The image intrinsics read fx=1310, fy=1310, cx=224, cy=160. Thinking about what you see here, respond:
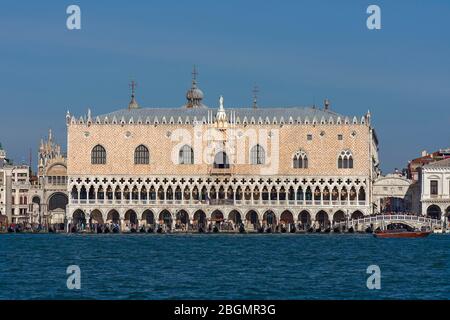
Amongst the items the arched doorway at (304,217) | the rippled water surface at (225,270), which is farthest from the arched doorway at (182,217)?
the rippled water surface at (225,270)

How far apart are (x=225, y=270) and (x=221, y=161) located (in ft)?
188

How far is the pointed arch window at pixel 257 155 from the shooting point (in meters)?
109

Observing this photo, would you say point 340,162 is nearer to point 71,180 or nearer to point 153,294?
point 71,180

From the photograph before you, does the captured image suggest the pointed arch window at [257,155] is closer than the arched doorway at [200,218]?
Yes

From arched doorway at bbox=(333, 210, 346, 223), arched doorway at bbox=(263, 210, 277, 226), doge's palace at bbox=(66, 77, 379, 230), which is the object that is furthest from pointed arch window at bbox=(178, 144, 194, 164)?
arched doorway at bbox=(333, 210, 346, 223)

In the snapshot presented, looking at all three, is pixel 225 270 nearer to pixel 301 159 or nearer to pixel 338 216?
pixel 301 159

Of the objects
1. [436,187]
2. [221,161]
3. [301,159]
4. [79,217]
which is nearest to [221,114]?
[221,161]

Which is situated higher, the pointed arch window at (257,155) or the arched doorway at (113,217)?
the pointed arch window at (257,155)

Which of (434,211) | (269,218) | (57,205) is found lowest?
(269,218)

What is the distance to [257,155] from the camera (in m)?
109

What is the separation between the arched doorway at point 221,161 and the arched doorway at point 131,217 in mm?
8198

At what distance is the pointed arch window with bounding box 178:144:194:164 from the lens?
109375mm

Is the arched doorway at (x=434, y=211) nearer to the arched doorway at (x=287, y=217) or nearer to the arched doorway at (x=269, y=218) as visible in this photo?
the arched doorway at (x=287, y=217)
